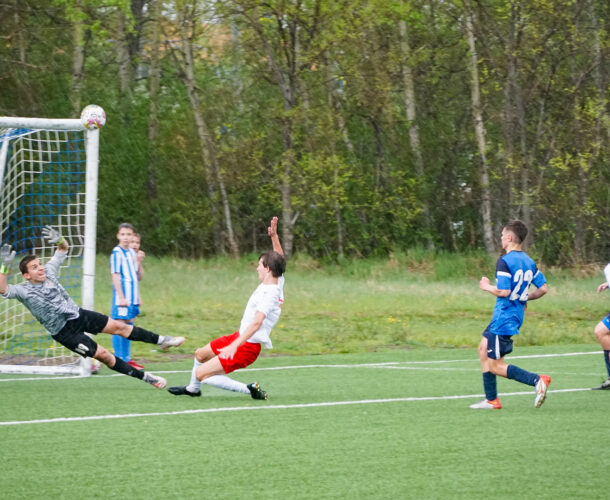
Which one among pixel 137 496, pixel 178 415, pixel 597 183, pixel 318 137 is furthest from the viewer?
pixel 318 137

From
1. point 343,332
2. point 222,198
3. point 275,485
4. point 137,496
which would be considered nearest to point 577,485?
point 275,485

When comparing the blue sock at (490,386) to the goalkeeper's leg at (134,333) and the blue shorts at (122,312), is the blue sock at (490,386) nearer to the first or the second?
the goalkeeper's leg at (134,333)

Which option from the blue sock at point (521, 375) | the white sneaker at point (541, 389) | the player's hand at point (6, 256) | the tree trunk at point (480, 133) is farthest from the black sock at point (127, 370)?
the tree trunk at point (480, 133)

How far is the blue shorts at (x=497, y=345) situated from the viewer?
8289mm

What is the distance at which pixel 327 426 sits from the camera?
304 inches

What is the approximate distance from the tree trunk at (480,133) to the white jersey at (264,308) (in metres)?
18.1

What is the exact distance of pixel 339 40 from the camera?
1024 inches

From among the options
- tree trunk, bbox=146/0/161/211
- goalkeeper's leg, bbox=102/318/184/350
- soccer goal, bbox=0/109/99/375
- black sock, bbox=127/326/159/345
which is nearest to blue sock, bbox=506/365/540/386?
goalkeeper's leg, bbox=102/318/184/350

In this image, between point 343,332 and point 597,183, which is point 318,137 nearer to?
point 597,183

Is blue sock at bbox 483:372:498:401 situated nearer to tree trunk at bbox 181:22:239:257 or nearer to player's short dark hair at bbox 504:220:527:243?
player's short dark hair at bbox 504:220:527:243

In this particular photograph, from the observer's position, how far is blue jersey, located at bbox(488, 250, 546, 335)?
8.19m

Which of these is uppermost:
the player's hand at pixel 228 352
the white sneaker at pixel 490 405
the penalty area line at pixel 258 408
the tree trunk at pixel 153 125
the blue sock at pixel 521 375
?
the tree trunk at pixel 153 125

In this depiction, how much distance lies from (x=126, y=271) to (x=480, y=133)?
16.3m

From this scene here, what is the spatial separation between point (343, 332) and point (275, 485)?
10190 millimetres
